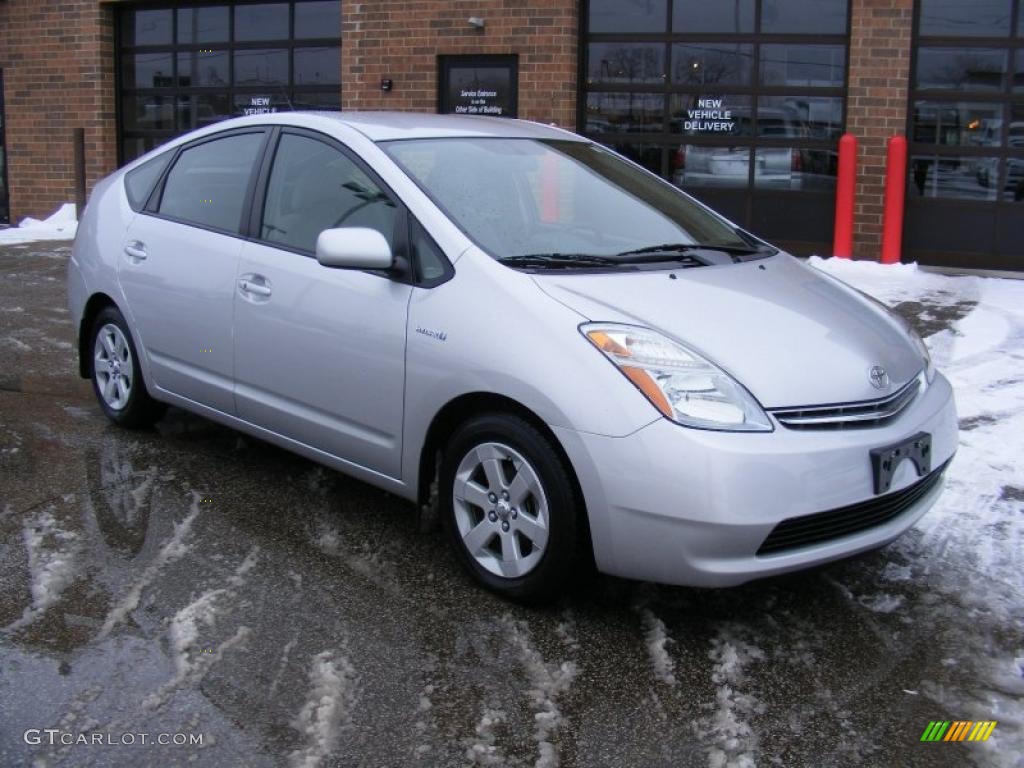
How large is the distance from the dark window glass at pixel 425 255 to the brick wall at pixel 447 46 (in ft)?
28.4

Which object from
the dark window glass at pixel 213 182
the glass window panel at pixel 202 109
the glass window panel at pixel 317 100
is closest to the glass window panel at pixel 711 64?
the glass window panel at pixel 317 100

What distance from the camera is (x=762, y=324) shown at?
379cm

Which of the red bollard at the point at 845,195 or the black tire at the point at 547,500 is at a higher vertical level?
the red bollard at the point at 845,195

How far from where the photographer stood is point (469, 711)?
126 inches

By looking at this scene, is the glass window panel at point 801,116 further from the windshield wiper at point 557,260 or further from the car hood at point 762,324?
the windshield wiper at point 557,260

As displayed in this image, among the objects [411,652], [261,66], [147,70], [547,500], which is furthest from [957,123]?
[147,70]

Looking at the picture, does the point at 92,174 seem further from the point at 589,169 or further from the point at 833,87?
the point at 589,169

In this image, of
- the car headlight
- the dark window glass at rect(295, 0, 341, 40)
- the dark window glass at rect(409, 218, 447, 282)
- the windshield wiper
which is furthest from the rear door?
the dark window glass at rect(295, 0, 341, 40)

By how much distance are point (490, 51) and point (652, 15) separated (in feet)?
5.96

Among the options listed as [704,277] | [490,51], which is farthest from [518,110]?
[704,277]

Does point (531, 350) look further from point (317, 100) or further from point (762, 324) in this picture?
point (317, 100)

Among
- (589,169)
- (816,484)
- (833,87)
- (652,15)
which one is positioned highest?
(652,15)

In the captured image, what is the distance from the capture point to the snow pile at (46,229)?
14211 mm

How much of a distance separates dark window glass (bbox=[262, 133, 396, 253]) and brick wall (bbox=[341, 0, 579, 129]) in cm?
798
